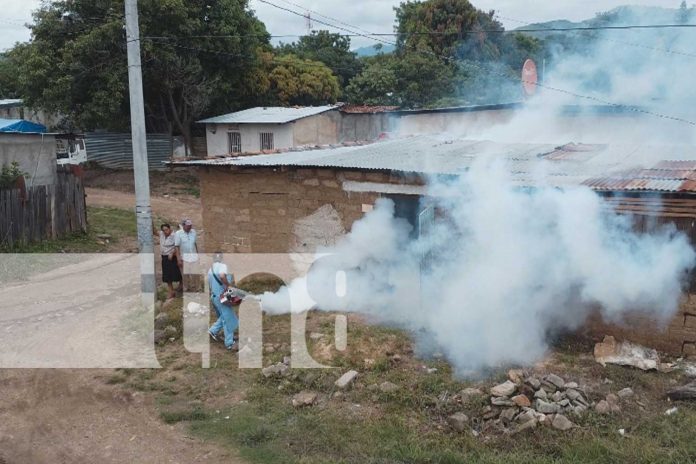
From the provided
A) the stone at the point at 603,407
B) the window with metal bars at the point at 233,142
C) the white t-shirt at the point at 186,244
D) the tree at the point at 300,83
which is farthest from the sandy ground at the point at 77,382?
the tree at the point at 300,83

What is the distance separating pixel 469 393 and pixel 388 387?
0.88m

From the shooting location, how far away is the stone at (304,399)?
263 inches

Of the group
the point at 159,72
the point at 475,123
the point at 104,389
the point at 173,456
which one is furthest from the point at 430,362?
the point at 159,72

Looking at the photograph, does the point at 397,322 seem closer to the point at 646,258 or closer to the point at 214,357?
the point at 214,357

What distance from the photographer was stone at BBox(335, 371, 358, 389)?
699 cm

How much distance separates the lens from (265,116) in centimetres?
A: 2484

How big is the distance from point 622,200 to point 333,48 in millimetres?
35601

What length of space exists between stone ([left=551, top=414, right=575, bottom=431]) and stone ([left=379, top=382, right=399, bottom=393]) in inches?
66.4

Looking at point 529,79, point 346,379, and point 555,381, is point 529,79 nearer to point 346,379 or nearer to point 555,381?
point 555,381

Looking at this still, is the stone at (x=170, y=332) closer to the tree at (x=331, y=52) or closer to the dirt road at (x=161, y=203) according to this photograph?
the dirt road at (x=161, y=203)

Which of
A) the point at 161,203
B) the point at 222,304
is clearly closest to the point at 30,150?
the point at 161,203

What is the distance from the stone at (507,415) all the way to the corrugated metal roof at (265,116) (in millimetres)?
18720

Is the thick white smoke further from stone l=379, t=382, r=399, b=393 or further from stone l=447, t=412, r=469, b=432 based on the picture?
stone l=447, t=412, r=469, b=432

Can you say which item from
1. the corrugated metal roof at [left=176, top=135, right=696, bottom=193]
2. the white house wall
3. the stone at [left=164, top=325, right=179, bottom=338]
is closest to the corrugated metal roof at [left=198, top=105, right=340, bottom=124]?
the white house wall
